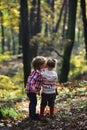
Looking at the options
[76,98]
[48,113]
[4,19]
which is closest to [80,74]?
[4,19]

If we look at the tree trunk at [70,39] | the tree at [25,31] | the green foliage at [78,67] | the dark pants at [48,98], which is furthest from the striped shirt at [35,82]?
the green foliage at [78,67]

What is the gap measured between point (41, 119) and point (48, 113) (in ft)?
2.54

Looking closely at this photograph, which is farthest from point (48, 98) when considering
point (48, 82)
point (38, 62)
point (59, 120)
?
point (38, 62)

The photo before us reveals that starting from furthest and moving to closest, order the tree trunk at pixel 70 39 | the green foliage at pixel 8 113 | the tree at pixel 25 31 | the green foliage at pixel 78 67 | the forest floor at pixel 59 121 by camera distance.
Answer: the green foliage at pixel 78 67, the tree trunk at pixel 70 39, the tree at pixel 25 31, the green foliage at pixel 8 113, the forest floor at pixel 59 121

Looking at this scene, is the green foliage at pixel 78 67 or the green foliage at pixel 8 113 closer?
the green foliage at pixel 8 113

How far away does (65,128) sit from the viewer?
328 inches

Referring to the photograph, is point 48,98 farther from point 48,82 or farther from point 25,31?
point 25,31

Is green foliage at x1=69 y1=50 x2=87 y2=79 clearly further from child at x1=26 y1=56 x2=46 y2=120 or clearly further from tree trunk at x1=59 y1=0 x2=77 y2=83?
child at x1=26 y1=56 x2=46 y2=120

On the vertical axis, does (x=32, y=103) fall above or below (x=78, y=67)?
above

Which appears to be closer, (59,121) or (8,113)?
(59,121)

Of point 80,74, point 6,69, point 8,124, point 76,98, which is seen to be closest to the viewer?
point 8,124

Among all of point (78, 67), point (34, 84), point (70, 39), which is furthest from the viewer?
point (78, 67)

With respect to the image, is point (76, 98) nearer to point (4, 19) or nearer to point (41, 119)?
point (41, 119)

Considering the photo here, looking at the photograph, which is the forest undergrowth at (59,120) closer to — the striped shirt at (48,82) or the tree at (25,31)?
the striped shirt at (48,82)
